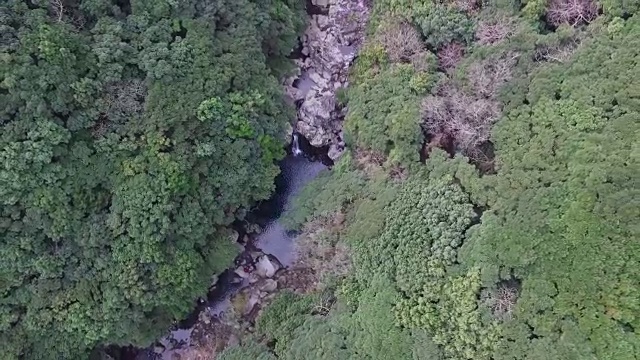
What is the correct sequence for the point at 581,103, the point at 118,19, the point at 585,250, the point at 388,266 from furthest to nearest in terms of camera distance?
the point at 118,19, the point at 388,266, the point at 581,103, the point at 585,250

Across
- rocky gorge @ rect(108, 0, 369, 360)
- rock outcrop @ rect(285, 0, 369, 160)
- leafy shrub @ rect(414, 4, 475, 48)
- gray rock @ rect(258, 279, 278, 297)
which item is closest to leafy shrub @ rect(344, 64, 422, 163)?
leafy shrub @ rect(414, 4, 475, 48)

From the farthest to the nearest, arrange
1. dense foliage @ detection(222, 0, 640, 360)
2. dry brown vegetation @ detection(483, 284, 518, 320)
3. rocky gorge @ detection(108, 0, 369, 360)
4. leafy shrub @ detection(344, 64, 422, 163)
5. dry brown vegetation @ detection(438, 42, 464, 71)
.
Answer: rocky gorge @ detection(108, 0, 369, 360)
dry brown vegetation @ detection(438, 42, 464, 71)
leafy shrub @ detection(344, 64, 422, 163)
dry brown vegetation @ detection(483, 284, 518, 320)
dense foliage @ detection(222, 0, 640, 360)

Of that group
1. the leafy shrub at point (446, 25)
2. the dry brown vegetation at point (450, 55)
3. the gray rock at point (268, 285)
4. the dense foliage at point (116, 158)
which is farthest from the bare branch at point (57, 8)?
the dry brown vegetation at point (450, 55)

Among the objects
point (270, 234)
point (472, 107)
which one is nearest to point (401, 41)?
point (472, 107)

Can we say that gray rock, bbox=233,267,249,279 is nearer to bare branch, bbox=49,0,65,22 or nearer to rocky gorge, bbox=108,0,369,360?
rocky gorge, bbox=108,0,369,360

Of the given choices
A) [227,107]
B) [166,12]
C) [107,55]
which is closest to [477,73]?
[227,107]

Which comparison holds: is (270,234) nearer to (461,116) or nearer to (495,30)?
(461,116)

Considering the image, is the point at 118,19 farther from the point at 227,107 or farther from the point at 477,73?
the point at 477,73
